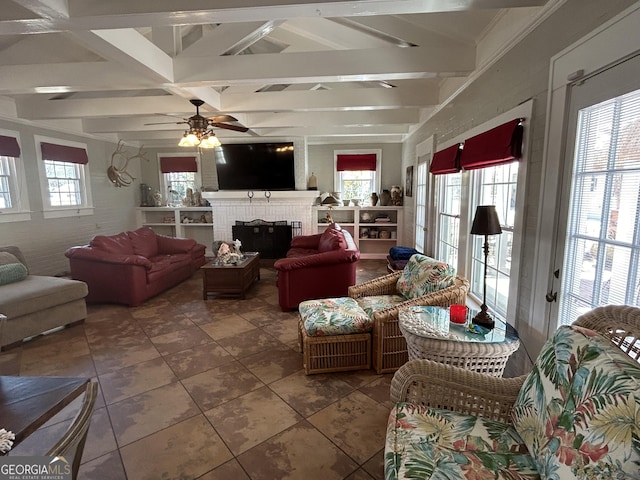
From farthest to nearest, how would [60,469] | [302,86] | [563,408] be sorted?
[302,86], [563,408], [60,469]

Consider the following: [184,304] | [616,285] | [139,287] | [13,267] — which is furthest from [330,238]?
[13,267]

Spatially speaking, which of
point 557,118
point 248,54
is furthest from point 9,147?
point 557,118

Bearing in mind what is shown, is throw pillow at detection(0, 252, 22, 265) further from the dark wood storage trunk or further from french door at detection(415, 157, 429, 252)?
french door at detection(415, 157, 429, 252)

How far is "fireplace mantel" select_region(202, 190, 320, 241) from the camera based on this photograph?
646 centimetres

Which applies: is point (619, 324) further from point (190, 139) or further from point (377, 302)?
point (190, 139)

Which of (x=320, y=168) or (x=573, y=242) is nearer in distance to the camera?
(x=573, y=242)

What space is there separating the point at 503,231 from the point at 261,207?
194 inches

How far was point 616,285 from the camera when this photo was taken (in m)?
1.42

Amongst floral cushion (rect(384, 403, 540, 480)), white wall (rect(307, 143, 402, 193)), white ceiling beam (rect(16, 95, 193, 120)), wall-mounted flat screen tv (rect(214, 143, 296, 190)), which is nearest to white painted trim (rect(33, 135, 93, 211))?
white ceiling beam (rect(16, 95, 193, 120))

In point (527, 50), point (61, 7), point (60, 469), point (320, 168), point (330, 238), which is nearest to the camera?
point (60, 469)

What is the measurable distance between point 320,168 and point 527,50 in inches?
206

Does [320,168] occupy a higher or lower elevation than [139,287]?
higher

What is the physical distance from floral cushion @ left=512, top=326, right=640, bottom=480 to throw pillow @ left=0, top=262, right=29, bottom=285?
4.59m

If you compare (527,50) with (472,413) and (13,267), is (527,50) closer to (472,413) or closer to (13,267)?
(472,413)
